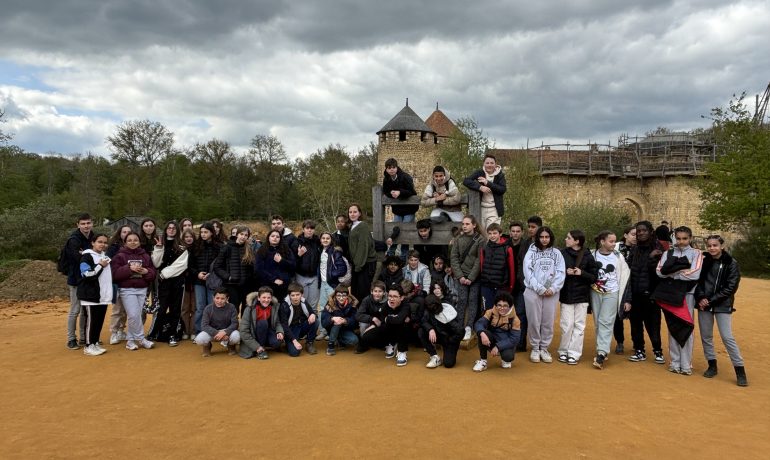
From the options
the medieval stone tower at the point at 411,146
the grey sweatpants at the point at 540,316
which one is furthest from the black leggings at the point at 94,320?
the medieval stone tower at the point at 411,146

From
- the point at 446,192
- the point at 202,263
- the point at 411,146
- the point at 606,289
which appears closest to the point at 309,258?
the point at 202,263

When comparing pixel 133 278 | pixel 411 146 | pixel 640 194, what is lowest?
pixel 133 278

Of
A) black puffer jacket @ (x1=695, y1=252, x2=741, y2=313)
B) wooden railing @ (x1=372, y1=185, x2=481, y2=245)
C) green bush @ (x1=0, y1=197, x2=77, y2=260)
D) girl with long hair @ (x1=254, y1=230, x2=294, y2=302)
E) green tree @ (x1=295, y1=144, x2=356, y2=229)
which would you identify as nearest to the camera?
black puffer jacket @ (x1=695, y1=252, x2=741, y2=313)

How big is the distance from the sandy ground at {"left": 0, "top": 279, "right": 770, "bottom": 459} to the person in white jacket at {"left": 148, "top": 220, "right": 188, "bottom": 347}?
500 millimetres

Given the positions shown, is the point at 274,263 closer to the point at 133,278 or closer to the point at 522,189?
the point at 133,278

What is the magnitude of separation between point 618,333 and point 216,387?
211 inches

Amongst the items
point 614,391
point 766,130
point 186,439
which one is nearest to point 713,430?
point 614,391

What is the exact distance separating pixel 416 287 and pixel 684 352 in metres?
3.28

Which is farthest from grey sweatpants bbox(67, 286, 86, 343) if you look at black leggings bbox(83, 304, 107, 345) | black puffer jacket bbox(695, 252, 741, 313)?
black puffer jacket bbox(695, 252, 741, 313)

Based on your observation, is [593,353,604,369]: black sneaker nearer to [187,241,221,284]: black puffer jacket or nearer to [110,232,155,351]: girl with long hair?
[187,241,221,284]: black puffer jacket

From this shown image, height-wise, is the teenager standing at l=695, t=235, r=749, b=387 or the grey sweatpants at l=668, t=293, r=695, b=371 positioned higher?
the teenager standing at l=695, t=235, r=749, b=387

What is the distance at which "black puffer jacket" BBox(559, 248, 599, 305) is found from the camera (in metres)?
5.76

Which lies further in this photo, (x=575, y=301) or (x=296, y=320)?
(x=296, y=320)

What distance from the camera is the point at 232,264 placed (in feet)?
21.1
